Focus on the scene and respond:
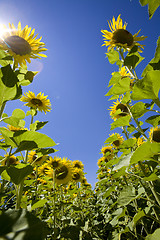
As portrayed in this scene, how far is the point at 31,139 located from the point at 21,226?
592 millimetres

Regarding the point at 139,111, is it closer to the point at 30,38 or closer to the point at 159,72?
the point at 159,72

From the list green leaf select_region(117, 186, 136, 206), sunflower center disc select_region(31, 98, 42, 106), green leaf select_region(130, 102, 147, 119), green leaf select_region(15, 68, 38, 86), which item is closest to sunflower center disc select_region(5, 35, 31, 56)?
green leaf select_region(15, 68, 38, 86)

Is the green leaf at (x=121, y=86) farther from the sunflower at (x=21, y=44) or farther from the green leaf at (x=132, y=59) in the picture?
the sunflower at (x=21, y=44)

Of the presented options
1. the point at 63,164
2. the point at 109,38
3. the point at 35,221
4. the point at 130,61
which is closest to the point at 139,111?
the point at 130,61

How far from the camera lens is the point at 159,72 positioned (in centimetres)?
95

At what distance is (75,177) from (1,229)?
16.0 ft

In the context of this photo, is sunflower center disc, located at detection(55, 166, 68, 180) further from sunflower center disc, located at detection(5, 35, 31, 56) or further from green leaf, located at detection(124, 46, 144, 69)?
green leaf, located at detection(124, 46, 144, 69)

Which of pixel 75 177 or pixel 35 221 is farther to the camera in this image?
pixel 75 177

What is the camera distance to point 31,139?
40.8 inches

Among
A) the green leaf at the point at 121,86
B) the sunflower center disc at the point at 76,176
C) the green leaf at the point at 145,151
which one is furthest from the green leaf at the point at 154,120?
the sunflower center disc at the point at 76,176

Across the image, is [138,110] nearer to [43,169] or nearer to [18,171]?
[18,171]

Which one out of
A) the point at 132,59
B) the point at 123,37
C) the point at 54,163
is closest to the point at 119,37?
the point at 123,37

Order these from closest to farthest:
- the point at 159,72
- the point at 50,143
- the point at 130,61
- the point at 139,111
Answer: the point at 159,72 < the point at 50,143 < the point at 139,111 < the point at 130,61

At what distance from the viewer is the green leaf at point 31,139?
102 cm
